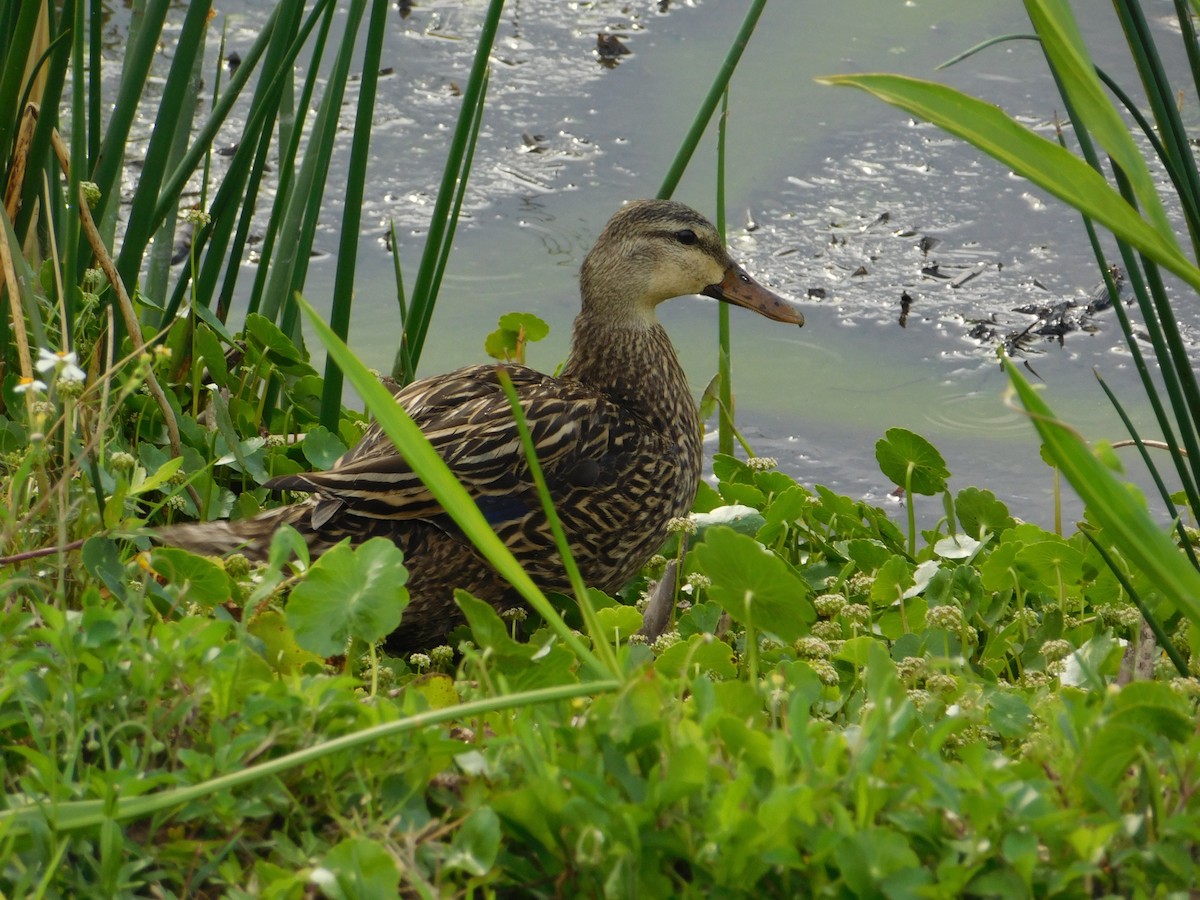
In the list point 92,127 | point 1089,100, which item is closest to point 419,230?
point 92,127

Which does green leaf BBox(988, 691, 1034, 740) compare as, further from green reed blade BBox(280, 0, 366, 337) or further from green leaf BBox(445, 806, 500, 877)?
green reed blade BBox(280, 0, 366, 337)

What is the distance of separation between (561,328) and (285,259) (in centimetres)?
173

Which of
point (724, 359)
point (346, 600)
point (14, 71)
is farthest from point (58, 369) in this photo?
point (724, 359)

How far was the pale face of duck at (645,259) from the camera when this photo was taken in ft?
12.7

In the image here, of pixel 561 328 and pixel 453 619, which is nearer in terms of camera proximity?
pixel 453 619

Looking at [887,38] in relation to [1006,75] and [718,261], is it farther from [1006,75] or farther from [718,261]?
[718,261]

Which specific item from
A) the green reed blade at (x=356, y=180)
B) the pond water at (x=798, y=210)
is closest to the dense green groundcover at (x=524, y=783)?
the green reed blade at (x=356, y=180)

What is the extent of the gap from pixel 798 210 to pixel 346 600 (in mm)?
3942

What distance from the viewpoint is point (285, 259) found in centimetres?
345

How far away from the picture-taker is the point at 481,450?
3.15 metres

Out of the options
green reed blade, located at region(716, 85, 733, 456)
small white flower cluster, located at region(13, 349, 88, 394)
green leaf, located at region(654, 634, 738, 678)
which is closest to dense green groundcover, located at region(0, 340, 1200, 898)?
small white flower cluster, located at region(13, 349, 88, 394)

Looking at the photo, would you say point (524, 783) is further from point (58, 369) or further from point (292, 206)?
point (292, 206)

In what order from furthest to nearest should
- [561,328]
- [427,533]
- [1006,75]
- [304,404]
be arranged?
[1006,75] → [561,328] → [304,404] → [427,533]

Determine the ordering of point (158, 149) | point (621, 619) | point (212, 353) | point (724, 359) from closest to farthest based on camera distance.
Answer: point (621, 619) < point (158, 149) < point (212, 353) < point (724, 359)
